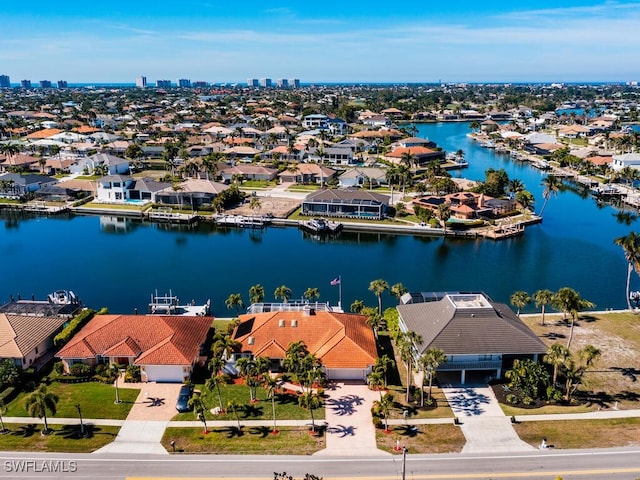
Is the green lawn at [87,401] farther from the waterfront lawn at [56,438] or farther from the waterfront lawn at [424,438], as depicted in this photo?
the waterfront lawn at [424,438]

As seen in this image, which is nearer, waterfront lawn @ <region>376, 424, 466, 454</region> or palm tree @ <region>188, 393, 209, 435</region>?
waterfront lawn @ <region>376, 424, 466, 454</region>

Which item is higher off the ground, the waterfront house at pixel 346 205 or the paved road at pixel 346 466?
the waterfront house at pixel 346 205

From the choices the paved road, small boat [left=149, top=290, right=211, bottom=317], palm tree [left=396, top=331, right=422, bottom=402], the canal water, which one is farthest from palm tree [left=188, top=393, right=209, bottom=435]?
the canal water

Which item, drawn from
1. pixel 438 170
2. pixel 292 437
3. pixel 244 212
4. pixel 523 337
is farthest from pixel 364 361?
pixel 438 170

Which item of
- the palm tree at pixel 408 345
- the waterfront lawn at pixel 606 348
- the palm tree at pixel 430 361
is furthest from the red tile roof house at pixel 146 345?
the waterfront lawn at pixel 606 348

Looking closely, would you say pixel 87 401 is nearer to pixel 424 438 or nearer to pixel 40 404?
pixel 40 404

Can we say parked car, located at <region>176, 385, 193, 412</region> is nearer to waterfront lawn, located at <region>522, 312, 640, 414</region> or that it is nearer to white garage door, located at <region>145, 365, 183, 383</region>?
white garage door, located at <region>145, 365, 183, 383</region>
